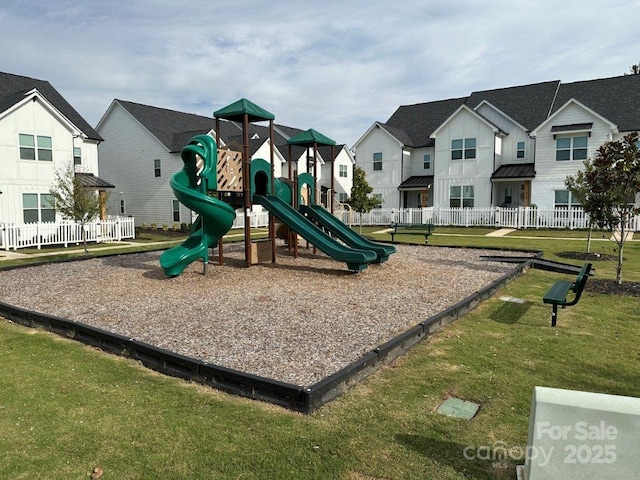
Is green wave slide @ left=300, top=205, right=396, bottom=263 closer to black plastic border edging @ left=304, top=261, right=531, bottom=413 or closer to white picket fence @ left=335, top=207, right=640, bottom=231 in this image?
black plastic border edging @ left=304, top=261, right=531, bottom=413

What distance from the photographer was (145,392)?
208 inches

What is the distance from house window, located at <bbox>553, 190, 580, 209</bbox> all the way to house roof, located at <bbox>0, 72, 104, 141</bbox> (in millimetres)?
31754

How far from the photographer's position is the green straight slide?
11711mm

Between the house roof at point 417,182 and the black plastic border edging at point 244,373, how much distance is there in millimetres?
31779

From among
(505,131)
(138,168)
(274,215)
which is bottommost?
(274,215)

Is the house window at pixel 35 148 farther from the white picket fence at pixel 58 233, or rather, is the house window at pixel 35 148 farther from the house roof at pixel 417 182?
the house roof at pixel 417 182

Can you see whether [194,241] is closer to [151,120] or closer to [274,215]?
[274,215]

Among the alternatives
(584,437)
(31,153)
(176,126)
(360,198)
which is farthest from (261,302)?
(176,126)

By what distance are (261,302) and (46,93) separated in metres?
29.0

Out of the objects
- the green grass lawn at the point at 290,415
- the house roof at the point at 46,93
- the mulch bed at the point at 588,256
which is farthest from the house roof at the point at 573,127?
the house roof at the point at 46,93

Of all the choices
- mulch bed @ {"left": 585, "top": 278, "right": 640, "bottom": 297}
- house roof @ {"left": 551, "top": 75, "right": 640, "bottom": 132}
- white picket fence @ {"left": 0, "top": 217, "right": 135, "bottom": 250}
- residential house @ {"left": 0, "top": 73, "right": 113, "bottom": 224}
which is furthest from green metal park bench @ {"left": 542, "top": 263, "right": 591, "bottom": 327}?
house roof @ {"left": 551, "top": 75, "right": 640, "bottom": 132}

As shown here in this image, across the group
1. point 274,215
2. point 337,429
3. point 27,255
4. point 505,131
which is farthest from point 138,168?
point 337,429

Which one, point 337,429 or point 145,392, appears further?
point 145,392

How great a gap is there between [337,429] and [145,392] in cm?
238
